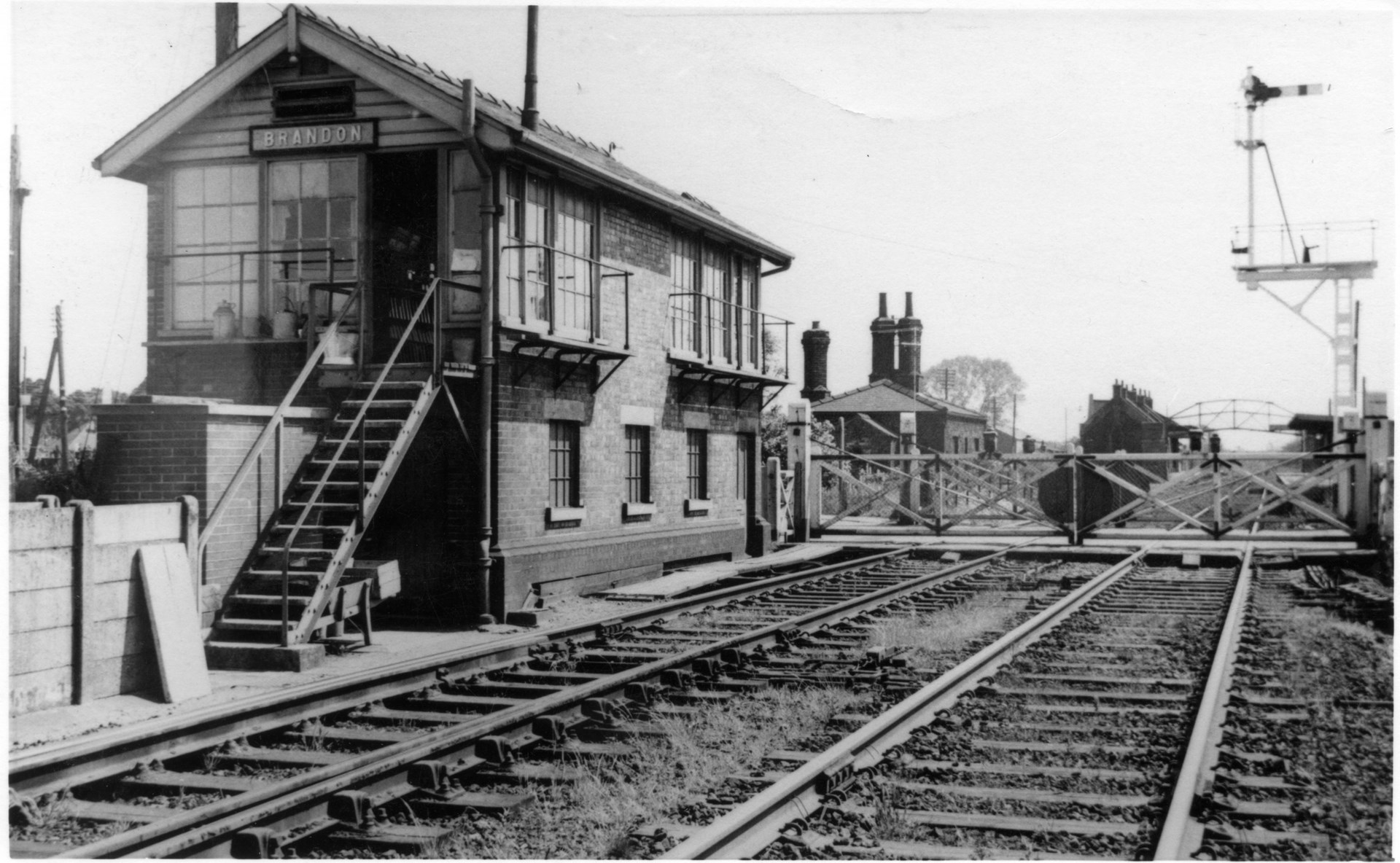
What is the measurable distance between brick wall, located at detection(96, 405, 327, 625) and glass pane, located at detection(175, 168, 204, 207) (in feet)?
14.7

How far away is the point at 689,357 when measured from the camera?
58.6ft

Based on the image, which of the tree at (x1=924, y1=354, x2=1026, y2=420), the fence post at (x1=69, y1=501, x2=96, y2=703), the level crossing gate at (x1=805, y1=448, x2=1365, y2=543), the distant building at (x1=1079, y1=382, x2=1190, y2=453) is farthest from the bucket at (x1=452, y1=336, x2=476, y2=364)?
the tree at (x1=924, y1=354, x2=1026, y2=420)

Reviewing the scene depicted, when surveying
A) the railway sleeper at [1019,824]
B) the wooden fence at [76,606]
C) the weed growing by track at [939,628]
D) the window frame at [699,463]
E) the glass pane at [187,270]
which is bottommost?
the railway sleeper at [1019,824]

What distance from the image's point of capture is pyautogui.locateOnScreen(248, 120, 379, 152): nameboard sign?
13.1 meters

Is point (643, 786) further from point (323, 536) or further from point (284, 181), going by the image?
point (284, 181)

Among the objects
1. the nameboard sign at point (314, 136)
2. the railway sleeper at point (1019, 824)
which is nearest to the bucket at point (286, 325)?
the nameboard sign at point (314, 136)

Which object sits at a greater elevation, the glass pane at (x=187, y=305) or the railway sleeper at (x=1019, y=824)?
the glass pane at (x=187, y=305)

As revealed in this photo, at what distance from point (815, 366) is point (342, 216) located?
98.3 ft

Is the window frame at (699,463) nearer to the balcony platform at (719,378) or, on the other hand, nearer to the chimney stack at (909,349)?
the balcony platform at (719,378)

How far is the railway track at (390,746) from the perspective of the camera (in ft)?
17.5

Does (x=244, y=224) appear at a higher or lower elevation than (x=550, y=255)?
higher

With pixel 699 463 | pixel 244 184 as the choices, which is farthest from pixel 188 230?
pixel 699 463

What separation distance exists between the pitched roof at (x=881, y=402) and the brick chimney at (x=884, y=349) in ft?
3.93

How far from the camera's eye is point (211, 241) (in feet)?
45.2
